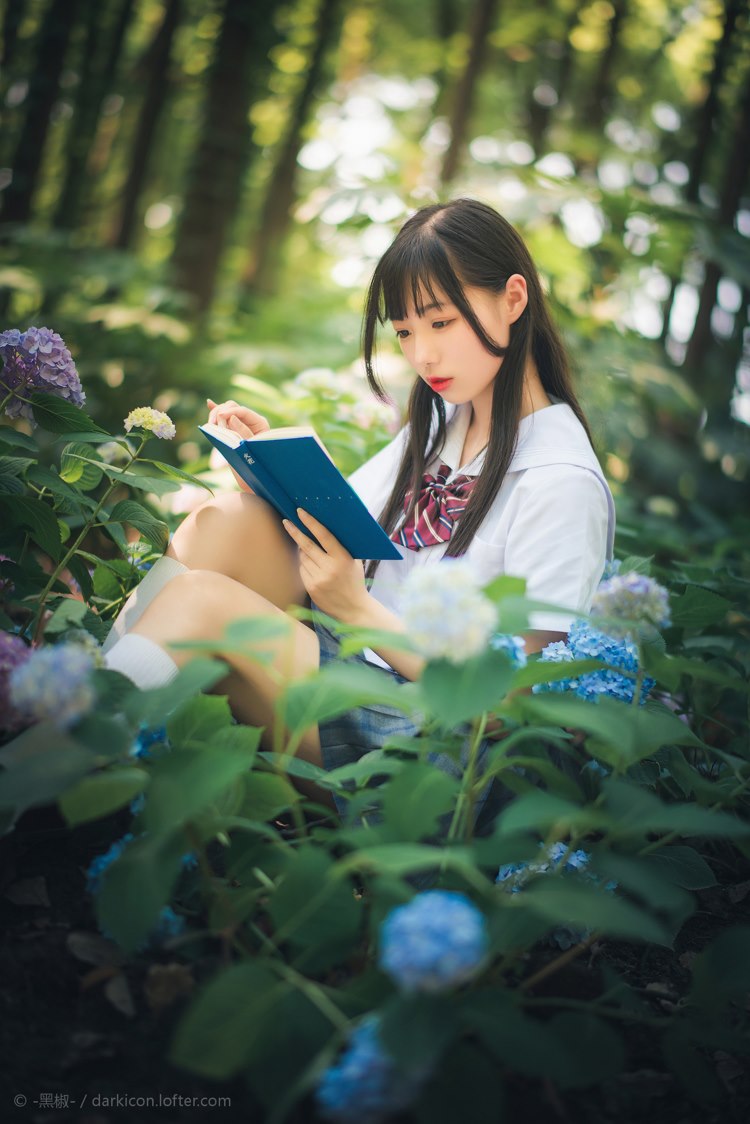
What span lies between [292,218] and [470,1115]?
945 cm

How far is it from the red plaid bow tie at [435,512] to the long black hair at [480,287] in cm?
4

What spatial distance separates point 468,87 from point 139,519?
544 centimetres

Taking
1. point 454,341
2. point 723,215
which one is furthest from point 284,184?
point 454,341

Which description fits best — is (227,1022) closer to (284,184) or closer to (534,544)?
(534,544)

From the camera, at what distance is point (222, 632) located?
4.58ft

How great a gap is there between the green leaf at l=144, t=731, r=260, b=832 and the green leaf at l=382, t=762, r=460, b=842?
0.17m

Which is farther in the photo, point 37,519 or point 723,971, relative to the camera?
point 37,519

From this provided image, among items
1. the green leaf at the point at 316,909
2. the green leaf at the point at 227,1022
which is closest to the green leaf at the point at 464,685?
the green leaf at the point at 316,909

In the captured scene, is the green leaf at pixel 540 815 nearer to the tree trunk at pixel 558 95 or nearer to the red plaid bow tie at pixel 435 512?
the red plaid bow tie at pixel 435 512

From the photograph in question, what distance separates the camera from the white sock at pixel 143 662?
130 cm

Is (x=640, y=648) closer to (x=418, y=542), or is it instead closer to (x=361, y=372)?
(x=418, y=542)

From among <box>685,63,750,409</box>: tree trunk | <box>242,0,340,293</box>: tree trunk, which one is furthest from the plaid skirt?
<box>242,0,340,293</box>: tree trunk

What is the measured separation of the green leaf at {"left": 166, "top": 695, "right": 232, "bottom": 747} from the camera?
3.96ft

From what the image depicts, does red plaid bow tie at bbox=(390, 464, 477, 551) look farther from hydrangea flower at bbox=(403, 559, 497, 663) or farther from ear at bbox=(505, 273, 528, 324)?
hydrangea flower at bbox=(403, 559, 497, 663)
